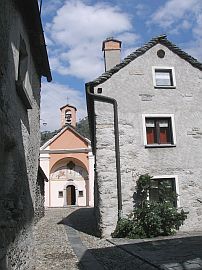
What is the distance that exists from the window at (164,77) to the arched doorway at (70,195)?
862 inches

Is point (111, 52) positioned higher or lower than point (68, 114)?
lower

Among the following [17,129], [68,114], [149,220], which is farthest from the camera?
[68,114]

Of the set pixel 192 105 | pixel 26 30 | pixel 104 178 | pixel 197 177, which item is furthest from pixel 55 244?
pixel 192 105

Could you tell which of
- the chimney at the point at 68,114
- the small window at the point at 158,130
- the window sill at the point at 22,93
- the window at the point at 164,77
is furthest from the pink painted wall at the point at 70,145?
the window sill at the point at 22,93

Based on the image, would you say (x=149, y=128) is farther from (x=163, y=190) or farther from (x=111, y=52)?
(x=111, y=52)

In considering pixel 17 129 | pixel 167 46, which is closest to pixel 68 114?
pixel 167 46

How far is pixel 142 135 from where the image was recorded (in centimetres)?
1220

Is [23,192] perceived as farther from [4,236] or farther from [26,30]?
[26,30]

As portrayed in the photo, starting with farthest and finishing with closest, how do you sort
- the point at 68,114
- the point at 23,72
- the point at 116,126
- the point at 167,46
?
the point at 68,114 < the point at 167,46 < the point at 116,126 < the point at 23,72

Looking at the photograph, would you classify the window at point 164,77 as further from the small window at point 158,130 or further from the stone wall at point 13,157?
the stone wall at point 13,157

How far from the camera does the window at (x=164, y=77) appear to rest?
42.8 feet

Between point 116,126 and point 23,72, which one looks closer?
point 23,72

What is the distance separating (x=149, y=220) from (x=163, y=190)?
1.49 metres

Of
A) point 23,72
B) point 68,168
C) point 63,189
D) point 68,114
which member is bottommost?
point 63,189
